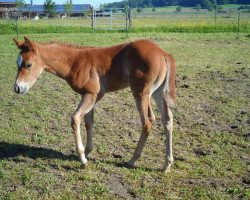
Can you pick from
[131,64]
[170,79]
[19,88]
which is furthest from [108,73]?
[19,88]

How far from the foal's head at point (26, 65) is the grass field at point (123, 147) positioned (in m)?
1.14

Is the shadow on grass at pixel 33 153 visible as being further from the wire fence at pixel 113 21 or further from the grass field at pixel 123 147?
the wire fence at pixel 113 21

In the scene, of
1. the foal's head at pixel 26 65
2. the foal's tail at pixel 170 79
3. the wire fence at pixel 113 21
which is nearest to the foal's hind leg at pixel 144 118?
the foal's tail at pixel 170 79

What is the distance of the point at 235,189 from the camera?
431 centimetres

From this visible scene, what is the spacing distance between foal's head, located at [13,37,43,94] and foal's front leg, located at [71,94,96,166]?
0.74 m

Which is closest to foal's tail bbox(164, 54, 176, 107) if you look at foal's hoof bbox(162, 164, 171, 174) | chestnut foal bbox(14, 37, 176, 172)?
chestnut foal bbox(14, 37, 176, 172)

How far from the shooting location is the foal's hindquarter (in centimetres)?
480

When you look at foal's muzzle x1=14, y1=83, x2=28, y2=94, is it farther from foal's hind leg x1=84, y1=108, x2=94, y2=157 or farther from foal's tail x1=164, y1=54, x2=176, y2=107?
foal's tail x1=164, y1=54, x2=176, y2=107

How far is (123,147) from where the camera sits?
576 cm

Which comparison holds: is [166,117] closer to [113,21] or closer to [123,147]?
[123,147]

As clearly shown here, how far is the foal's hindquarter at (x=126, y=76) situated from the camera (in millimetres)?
4801

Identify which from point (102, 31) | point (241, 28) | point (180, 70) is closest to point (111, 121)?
point (180, 70)

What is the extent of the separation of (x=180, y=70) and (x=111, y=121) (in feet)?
17.3

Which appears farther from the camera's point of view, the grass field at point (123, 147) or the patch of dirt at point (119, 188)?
the grass field at point (123, 147)
